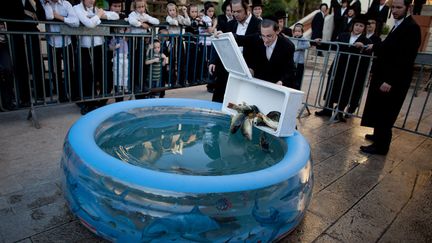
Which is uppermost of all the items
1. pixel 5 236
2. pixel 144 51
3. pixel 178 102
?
pixel 144 51

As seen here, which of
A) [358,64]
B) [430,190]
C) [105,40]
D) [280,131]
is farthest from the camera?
[358,64]

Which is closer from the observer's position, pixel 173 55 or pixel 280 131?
pixel 280 131

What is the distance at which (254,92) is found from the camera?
3645 millimetres

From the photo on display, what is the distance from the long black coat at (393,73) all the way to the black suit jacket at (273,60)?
1436 millimetres

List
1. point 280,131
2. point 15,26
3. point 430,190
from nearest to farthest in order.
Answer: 1. point 280,131
2. point 430,190
3. point 15,26

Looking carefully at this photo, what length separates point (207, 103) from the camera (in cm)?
409

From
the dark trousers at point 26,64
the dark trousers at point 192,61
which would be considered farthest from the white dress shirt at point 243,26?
the dark trousers at point 26,64

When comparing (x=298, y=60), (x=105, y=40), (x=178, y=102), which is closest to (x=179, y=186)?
(x=178, y=102)

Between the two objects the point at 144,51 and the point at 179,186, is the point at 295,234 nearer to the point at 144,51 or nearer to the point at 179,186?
the point at 179,186

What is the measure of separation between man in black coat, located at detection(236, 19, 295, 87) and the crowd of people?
0.01m

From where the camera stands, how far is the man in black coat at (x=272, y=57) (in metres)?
3.71

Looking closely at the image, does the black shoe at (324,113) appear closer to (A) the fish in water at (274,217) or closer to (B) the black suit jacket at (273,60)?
(B) the black suit jacket at (273,60)

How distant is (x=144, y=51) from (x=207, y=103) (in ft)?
7.15

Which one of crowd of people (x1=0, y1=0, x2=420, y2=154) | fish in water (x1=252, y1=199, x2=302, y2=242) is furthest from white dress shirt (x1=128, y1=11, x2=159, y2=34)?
fish in water (x1=252, y1=199, x2=302, y2=242)
